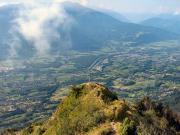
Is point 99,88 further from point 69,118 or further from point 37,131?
point 37,131

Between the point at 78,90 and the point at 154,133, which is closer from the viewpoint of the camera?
the point at 154,133

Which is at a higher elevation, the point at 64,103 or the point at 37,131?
the point at 64,103

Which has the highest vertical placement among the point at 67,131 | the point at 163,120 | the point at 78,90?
the point at 78,90

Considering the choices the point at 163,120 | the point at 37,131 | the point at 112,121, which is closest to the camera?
the point at 112,121

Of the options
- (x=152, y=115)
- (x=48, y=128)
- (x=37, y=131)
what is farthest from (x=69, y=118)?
(x=152, y=115)

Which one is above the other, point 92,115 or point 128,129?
point 128,129

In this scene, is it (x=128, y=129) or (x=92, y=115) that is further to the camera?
(x=92, y=115)

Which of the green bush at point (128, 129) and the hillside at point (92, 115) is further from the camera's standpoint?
the hillside at point (92, 115)

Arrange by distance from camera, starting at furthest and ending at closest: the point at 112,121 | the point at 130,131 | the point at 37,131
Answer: the point at 37,131
the point at 112,121
the point at 130,131

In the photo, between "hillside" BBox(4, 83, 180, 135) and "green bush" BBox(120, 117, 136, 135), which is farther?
"hillside" BBox(4, 83, 180, 135)

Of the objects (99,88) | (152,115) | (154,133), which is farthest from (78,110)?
(152,115)
